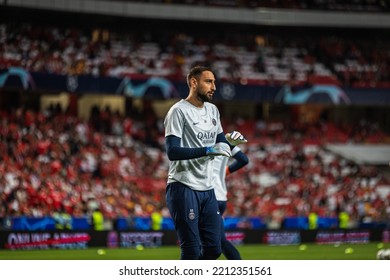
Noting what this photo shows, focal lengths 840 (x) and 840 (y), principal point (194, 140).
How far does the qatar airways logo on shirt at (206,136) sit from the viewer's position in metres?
9.60

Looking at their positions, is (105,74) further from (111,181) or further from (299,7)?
(299,7)

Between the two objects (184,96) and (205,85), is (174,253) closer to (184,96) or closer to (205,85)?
(205,85)

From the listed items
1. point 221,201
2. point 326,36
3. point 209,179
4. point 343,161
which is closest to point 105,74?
point 343,161

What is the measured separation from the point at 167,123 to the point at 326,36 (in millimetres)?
35186

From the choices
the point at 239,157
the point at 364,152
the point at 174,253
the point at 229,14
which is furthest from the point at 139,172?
the point at 239,157

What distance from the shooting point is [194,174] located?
960cm

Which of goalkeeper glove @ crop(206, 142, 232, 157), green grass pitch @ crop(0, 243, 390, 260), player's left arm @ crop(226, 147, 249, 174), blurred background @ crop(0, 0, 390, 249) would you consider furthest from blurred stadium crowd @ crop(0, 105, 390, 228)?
goalkeeper glove @ crop(206, 142, 232, 157)

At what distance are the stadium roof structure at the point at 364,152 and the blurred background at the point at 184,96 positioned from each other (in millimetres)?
124

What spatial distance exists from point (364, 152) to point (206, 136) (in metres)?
29.2

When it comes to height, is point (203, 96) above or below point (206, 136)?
above

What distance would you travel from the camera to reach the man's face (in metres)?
9.58

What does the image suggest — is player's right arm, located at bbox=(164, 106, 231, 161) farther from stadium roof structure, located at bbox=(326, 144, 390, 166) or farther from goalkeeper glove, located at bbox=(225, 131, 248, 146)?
stadium roof structure, located at bbox=(326, 144, 390, 166)

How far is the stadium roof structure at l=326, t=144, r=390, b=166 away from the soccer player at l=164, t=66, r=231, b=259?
27839 millimetres

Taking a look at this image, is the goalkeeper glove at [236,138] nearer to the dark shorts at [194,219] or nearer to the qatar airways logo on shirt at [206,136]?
the qatar airways logo on shirt at [206,136]
